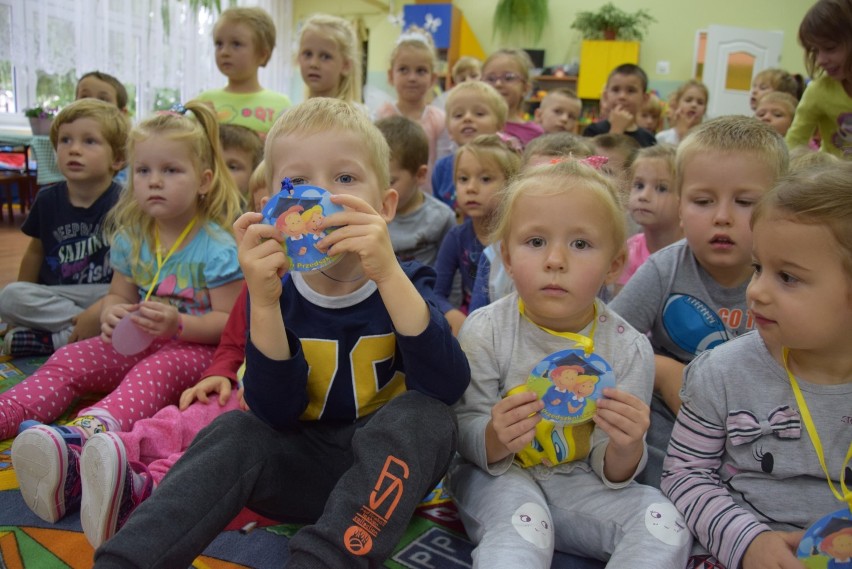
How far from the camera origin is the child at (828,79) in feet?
7.70

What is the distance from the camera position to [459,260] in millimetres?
2268

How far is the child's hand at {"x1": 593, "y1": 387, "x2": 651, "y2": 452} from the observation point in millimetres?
1089

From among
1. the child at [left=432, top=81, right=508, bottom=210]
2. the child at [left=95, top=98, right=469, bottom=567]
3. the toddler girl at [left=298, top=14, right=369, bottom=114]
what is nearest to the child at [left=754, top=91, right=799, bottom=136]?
the child at [left=432, top=81, right=508, bottom=210]

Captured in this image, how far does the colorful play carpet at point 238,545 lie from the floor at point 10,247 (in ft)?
6.81

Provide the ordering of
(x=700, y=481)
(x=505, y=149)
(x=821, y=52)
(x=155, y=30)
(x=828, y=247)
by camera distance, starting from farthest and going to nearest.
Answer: (x=155, y=30)
(x=821, y=52)
(x=505, y=149)
(x=700, y=481)
(x=828, y=247)

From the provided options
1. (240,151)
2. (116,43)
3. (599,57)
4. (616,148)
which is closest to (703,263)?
(616,148)

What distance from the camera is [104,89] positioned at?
3.52 metres

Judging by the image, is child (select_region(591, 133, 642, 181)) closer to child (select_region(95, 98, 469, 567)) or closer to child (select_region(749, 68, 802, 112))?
child (select_region(95, 98, 469, 567))

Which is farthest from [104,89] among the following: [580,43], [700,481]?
[580,43]

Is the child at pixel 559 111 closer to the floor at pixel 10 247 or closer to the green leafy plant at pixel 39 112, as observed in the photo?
the floor at pixel 10 247

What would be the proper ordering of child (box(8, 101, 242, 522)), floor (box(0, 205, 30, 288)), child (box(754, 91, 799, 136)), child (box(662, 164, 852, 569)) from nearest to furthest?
child (box(662, 164, 852, 569)) → child (box(8, 101, 242, 522)) → floor (box(0, 205, 30, 288)) → child (box(754, 91, 799, 136))

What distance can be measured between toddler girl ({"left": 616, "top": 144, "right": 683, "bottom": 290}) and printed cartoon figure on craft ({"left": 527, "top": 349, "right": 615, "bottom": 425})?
1.04 m

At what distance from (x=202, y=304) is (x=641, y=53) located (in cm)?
688

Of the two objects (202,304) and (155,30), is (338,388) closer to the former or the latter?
(202,304)
